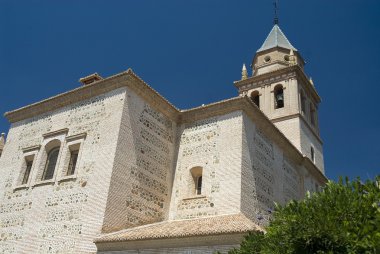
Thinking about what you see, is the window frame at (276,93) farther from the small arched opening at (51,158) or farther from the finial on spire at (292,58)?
the small arched opening at (51,158)

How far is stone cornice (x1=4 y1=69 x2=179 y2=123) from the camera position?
12.8 meters

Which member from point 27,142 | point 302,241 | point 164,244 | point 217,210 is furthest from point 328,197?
point 27,142

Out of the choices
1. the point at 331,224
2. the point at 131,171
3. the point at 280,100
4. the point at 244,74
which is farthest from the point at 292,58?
the point at 331,224

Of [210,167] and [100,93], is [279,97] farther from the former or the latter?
[100,93]

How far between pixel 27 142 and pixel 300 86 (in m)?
14.2

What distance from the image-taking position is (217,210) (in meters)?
11.8

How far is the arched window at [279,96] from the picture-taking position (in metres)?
21.1

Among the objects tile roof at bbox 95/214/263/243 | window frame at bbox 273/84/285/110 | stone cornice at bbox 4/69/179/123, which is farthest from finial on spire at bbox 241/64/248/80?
tile roof at bbox 95/214/263/243

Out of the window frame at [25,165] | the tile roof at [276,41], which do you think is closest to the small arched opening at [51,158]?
the window frame at [25,165]

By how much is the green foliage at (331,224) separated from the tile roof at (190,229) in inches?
107

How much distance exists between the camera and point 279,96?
21.3 m

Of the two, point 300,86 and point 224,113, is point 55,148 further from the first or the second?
point 300,86

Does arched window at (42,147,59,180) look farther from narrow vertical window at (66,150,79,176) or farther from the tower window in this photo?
the tower window

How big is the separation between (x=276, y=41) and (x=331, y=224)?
65.4 ft
